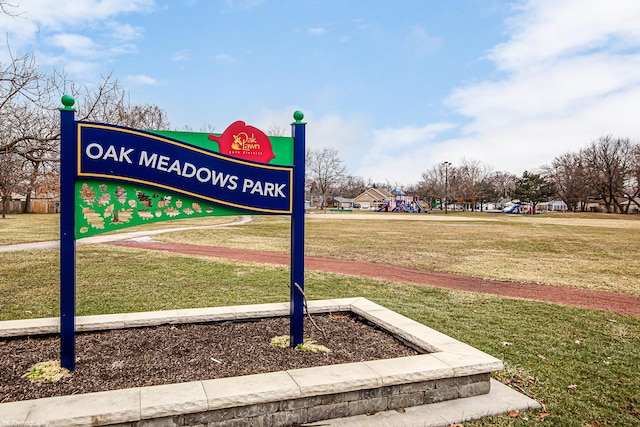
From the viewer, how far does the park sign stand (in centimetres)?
356

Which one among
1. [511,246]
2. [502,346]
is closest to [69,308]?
[502,346]

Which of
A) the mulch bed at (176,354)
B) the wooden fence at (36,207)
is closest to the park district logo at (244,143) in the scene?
the mulch bed at (176,354)

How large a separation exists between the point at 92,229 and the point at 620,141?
79.1m

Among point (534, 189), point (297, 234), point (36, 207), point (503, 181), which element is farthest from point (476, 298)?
point (503, 181)

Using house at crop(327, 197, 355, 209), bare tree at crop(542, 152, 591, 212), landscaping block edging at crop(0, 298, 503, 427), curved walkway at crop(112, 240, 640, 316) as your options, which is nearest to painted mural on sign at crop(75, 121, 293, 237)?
landscaping block edging at crop(0, 298, 503, 427)

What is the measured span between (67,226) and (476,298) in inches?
257

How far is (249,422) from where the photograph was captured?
114 inches

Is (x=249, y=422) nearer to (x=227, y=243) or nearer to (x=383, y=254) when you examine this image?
(x=383, y=254)

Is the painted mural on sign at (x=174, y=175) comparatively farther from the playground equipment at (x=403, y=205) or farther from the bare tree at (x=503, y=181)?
the bare tree at (x=503, y=181)

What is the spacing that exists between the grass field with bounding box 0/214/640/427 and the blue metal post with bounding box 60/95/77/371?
3.05 meters

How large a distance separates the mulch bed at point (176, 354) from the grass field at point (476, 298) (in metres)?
1.39

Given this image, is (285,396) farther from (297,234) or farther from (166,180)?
(166,180)

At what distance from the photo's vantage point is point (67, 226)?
11.4 ft

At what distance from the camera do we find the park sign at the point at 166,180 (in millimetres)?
3561
